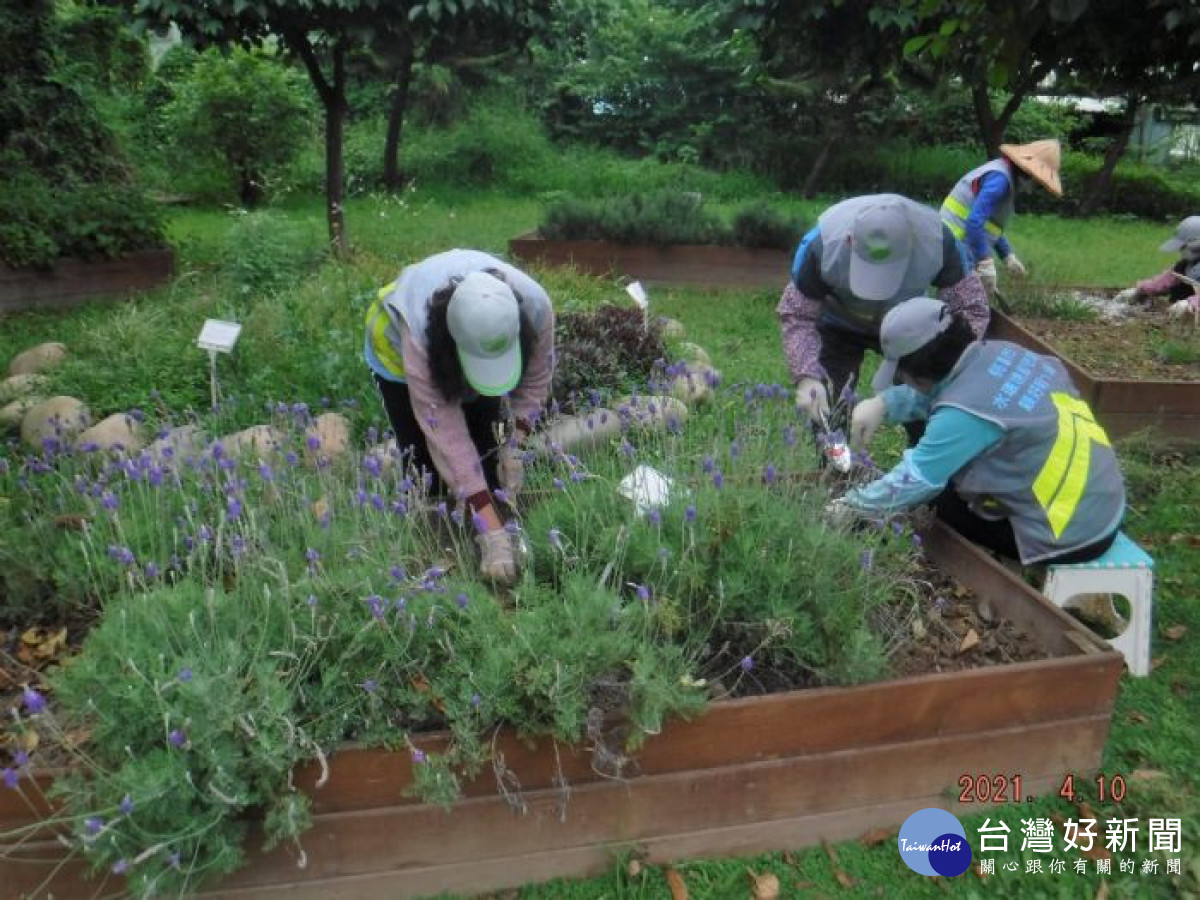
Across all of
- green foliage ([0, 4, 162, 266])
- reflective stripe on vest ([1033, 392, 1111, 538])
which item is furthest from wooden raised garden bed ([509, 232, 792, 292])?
reflective stripe on vest ([1033, 392, 1111, 538])

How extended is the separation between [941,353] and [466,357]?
4.80 ft

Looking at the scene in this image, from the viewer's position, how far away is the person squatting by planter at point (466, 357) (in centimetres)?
270

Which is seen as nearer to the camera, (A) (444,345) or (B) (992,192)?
(A) (444,345)

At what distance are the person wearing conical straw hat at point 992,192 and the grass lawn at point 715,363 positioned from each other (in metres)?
1.38

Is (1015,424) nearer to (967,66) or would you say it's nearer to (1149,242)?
(967,66)

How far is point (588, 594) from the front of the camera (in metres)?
2.46

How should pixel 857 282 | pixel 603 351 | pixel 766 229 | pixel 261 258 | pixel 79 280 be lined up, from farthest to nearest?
pixel 766 229 → pixel 79 280 → pixel 261 258 → pixel 603 351 → pixel 857 282

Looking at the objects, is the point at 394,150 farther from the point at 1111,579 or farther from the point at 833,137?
the point at 1111,579

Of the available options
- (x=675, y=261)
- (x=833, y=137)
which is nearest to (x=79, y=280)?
(x=675, y=261)

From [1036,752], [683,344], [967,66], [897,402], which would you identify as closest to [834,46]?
[967,66]

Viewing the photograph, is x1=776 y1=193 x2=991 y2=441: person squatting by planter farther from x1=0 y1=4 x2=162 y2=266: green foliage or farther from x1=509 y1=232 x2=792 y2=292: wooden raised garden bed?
x1=0 y1=4 x2=162 y2=266: green foliage

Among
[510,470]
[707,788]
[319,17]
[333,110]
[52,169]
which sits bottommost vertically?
[707,788]

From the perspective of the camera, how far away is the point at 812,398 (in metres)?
3.67

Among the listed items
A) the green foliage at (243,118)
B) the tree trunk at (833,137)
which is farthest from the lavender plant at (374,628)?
the tree trunk at (833,137)
